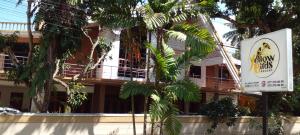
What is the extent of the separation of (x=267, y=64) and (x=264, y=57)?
27 cm

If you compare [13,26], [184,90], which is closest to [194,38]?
[184,90]

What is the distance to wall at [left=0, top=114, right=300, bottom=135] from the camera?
1251 cm

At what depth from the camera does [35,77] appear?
13.7 meters

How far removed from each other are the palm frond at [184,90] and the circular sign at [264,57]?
7.79 feet

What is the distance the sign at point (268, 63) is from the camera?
1236 cm

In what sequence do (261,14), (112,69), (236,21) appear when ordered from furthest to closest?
(112,69), (236,21), (261,14)

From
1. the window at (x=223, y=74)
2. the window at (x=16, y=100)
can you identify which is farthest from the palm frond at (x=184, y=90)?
the window at (x=223, y=74)

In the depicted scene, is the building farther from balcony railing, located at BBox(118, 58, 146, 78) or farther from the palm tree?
the palm tree

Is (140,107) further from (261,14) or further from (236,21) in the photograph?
(261,14)

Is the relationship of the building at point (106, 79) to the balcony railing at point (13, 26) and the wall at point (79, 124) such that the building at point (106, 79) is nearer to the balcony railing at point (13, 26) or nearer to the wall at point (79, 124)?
the balcony railing at point (13, 26)

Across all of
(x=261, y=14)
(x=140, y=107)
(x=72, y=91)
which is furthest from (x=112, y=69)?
(x=261, y=14)

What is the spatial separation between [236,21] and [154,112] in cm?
1012

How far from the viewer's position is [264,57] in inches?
520

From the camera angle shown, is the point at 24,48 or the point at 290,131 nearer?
the point at 290,131
